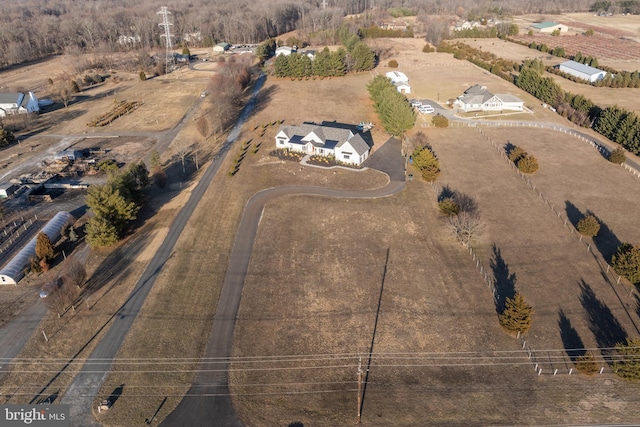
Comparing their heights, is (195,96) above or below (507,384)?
above

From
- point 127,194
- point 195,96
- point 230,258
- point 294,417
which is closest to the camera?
point 294,417

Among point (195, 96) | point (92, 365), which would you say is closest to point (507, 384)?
point (92, 365)

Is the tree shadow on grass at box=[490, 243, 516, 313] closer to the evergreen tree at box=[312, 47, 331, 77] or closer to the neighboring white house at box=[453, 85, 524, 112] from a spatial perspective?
the neighboring white house at box=[453, 85, 524, 112]

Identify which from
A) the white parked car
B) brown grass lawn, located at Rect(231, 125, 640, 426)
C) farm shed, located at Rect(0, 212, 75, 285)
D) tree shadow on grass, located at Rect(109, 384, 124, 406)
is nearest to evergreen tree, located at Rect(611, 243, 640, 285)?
brown grass lawn, located at Rect(231, 125, 640, 426)

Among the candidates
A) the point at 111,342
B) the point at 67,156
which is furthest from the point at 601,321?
the point at 67,156

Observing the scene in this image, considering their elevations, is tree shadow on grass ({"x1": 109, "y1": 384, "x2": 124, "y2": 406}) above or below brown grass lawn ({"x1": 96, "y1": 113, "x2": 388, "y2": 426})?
below

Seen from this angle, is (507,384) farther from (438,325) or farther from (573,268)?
(573,268)

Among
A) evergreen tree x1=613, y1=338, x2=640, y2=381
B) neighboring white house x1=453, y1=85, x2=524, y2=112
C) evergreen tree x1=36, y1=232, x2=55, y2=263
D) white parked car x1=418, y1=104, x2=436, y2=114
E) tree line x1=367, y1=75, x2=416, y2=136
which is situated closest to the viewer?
evergreen tree x1=613, y1=338, x2=640, y2=381
